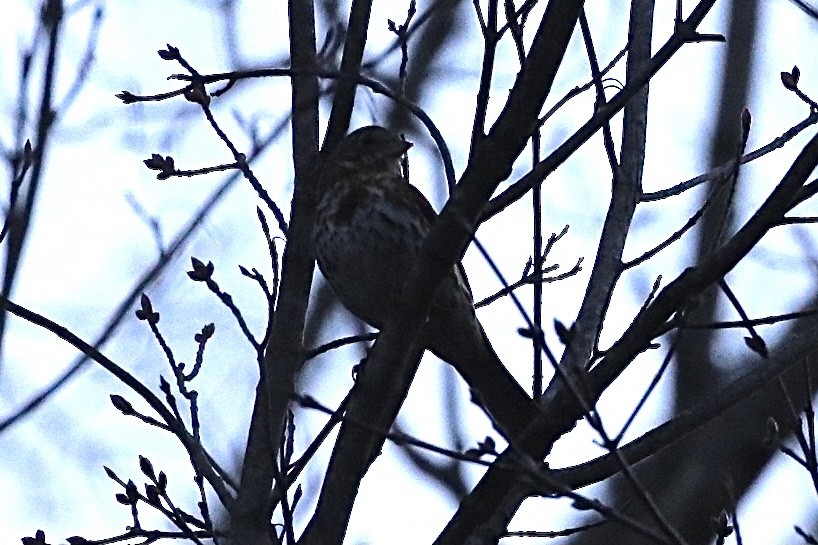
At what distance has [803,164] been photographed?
10.6 ft

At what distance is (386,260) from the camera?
568 centimetres

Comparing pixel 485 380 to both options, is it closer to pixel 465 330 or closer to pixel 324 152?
pixel 465 330

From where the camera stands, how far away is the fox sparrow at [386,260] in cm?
567

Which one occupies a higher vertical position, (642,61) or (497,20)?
(642,61)

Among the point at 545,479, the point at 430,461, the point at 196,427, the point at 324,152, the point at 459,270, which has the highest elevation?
the point at 430,461

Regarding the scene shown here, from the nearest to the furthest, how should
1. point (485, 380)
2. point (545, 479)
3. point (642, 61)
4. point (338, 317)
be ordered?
point (545, 479) → point (642, 61) → point (485, 380) → point (338, 317)

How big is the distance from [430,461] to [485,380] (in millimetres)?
2896

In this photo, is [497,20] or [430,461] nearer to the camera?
[497,20]

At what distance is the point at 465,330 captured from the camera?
5.80 metres

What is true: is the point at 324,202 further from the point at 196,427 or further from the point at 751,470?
the point at 751,470

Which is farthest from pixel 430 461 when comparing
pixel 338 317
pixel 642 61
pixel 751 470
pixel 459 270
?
pixel 642 61

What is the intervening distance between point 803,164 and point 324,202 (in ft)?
9.68

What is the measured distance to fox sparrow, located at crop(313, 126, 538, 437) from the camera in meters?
5.67

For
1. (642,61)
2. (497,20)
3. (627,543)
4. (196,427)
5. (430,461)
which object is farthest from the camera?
(430,461)
